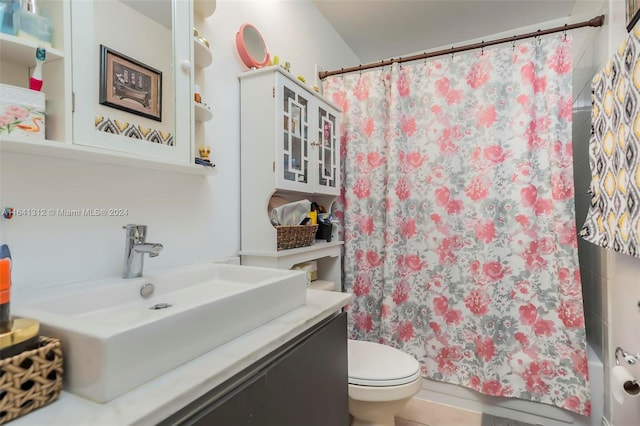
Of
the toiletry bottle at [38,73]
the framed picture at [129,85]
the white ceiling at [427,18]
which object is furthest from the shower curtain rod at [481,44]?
the toiletry bottle at [38,73]

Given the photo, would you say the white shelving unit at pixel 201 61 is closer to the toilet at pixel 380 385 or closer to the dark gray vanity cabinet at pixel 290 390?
the dark gray vanity cabinet at pixel 290 390

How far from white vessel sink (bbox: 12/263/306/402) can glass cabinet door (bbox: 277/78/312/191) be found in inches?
22.0

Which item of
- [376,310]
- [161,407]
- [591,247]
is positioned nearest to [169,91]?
[161,407]

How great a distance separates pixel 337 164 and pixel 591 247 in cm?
154

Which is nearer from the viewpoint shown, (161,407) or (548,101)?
(161,407)

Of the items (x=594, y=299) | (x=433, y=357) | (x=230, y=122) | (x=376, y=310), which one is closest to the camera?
(x=230, y=122)

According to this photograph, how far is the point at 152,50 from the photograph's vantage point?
3.30 feet

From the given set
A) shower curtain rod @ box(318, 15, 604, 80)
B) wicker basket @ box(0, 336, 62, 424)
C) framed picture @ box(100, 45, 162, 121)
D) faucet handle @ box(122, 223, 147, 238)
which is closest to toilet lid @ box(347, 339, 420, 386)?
faucet handle @ box(122, 223, 147, 238)

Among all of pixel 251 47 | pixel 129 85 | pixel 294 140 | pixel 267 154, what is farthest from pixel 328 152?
pixel 129 85

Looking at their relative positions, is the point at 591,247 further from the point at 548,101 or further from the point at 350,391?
the point at 350,391

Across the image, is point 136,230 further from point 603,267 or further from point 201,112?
point 603,267

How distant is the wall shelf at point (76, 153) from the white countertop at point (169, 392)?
20.4 inches

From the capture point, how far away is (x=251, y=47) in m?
1.55

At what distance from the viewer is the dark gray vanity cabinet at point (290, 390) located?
582mm
